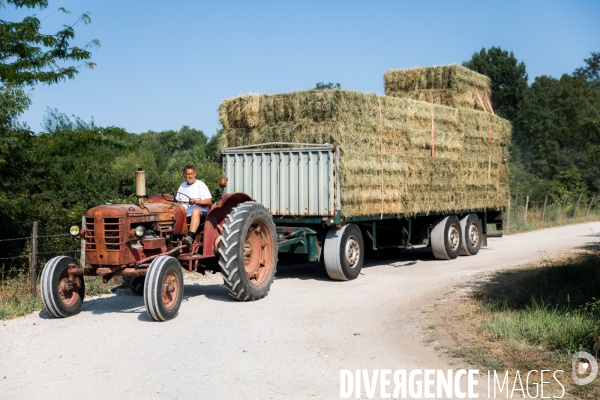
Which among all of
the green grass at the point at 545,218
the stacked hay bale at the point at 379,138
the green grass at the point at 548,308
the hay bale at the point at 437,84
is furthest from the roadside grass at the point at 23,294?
the green grass at the point at 545,218

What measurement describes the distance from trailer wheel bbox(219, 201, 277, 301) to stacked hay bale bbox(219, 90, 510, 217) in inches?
74.6

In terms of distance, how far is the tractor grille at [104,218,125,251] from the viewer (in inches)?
371

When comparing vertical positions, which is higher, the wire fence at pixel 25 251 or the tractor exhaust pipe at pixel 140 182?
the tractor exhaust pipe at pixel 140 182

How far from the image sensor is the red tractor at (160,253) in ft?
30.8

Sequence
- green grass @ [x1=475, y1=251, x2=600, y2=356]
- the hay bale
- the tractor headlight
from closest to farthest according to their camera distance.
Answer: green grass @ [x1=475, y1=251, x2=600, y2=356] < the tractor headlight < the hay bale

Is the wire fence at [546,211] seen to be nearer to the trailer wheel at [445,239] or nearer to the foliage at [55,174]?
the trailer wheel at [445,239]

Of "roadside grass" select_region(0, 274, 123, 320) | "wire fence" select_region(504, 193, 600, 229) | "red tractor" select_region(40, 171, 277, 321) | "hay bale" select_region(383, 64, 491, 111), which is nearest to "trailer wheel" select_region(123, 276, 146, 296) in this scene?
"red tractor" select_region(40, 171, 277, 321)

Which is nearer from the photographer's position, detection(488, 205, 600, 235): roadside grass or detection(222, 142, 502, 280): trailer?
detection(222, 142, 502, 280): trailer

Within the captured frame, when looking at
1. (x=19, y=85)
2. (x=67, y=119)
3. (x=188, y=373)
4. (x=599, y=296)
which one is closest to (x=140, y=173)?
(x=188, y=373)

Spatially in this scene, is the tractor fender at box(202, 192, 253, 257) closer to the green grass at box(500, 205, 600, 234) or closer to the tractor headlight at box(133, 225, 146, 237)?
the tractor headlight at box(133, 225, 146, 237)

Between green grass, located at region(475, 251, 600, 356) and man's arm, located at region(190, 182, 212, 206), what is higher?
man's arm, located at region(190, 182, 212, 206)

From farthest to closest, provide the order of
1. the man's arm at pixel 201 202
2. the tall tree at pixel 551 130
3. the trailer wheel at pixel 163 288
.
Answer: the tall tree at pixel 551 130, the man's arm at pixel 201 202, the trailer wheel at pixel 163 288

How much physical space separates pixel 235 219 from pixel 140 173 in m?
1.78

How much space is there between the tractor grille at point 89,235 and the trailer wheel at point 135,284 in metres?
1.69
